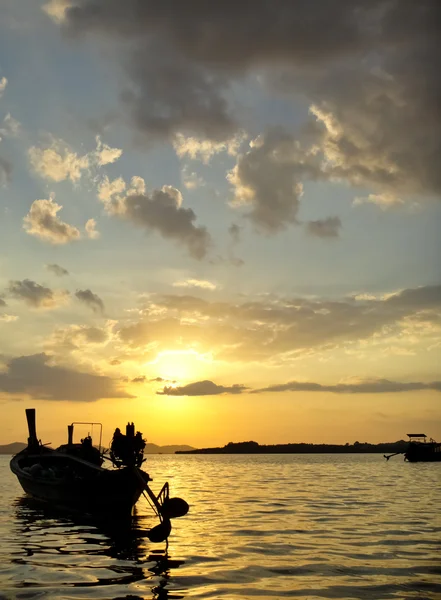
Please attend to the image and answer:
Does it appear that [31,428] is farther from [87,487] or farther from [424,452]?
[424,452]

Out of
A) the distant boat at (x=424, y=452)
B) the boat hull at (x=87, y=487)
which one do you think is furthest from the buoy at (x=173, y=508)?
the distant boat at (x=424, y=452)

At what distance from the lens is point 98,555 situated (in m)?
23.3

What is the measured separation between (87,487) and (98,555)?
13.9 m

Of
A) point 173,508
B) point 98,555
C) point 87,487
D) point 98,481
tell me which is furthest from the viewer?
point 87,487

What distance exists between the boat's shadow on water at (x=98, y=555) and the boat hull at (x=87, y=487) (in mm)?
1024

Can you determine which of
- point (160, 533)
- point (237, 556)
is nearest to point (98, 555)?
point (160, 533)

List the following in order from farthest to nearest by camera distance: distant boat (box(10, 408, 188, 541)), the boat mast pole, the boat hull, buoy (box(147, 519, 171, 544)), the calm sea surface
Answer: the boat mast pole
the boat hull
distant boat (box(10, 408, 188, 541))
buoy (box(147, 519, 171, 544))
the calm sea surface

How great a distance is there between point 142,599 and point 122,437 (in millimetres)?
19236

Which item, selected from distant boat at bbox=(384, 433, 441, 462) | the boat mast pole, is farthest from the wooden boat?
the boat mast pole

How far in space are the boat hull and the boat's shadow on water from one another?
3.36 feet

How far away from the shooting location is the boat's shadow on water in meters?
17.8

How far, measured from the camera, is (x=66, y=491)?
3881 cm

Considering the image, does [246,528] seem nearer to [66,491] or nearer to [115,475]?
[115,475]

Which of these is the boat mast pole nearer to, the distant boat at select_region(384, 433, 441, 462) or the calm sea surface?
the calm sea surface
